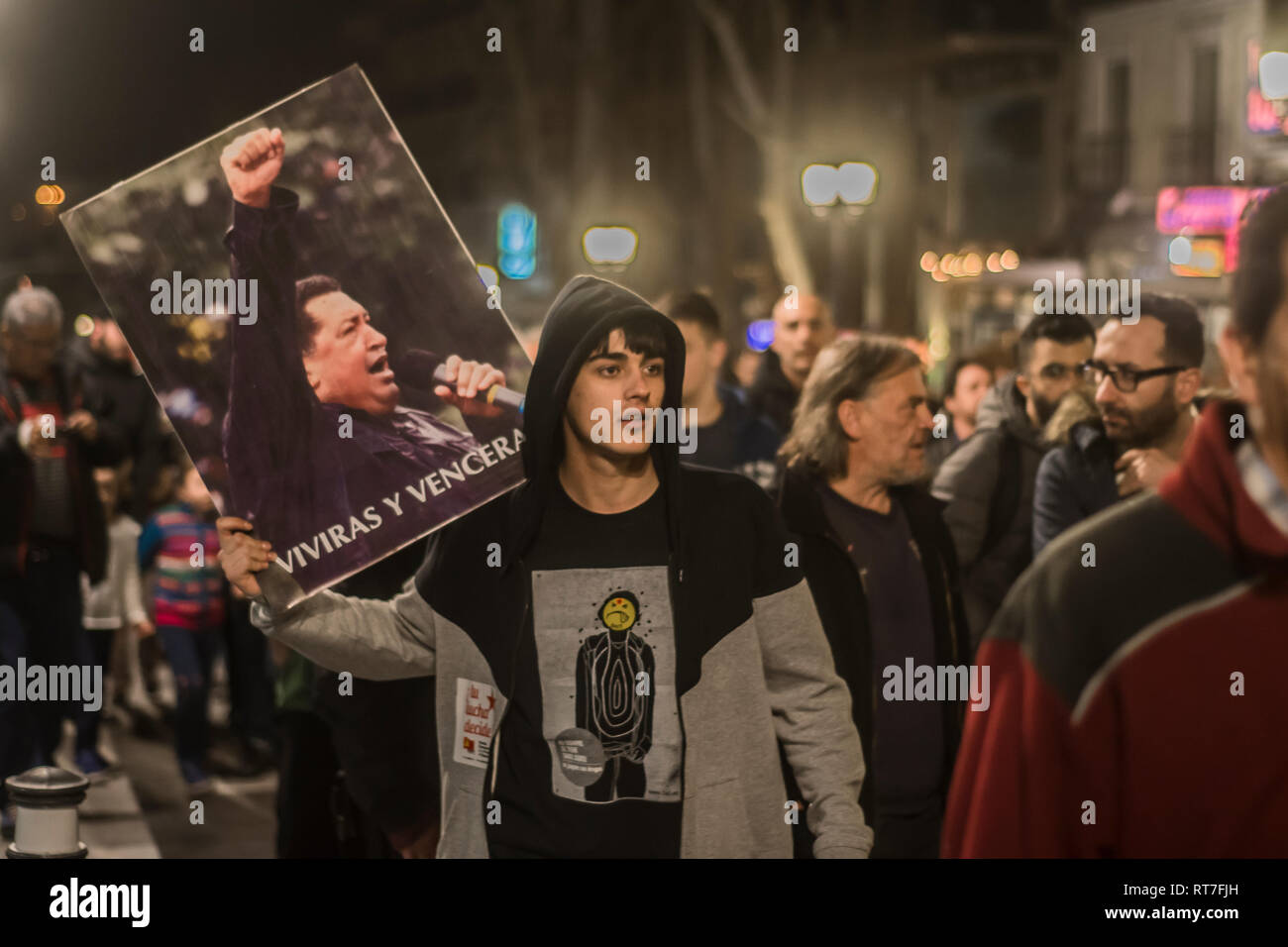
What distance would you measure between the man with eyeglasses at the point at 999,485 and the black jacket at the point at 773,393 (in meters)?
2.56

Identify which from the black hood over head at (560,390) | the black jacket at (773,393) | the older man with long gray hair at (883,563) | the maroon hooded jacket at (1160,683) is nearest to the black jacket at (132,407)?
the black jacket at (773,393)

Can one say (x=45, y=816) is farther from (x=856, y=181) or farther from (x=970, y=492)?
(x=856, y=181)

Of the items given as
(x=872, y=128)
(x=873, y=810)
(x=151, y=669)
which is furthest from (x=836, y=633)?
(x=872, y=128)

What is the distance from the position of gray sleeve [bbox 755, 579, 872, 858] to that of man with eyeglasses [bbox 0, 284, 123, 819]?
4.87 metres

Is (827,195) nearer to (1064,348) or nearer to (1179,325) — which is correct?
(1064,348)

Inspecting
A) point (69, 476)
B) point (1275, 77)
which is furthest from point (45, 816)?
point (1275, 77)

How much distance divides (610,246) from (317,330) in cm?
2153

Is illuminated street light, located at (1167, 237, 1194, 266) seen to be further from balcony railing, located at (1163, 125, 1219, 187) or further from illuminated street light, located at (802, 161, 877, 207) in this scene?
illuminated street light, located at (802, 161, 877, 207)

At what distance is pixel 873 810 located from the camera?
4676 millimetres

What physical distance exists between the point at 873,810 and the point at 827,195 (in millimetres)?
15730

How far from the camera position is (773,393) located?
9.40 meters

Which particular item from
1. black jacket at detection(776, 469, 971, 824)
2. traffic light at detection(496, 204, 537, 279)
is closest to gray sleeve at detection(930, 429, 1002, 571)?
black jacket at detection(776, 469, 971, 824)

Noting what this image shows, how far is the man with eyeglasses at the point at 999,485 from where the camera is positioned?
21.0 ft
